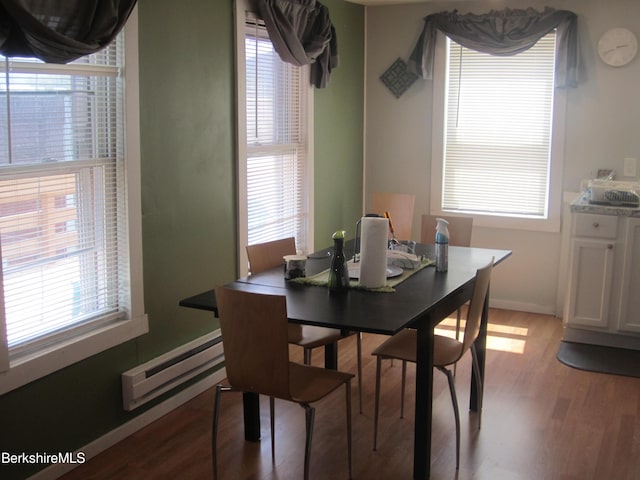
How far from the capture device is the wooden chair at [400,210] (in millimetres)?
5477

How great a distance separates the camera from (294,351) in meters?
4.90

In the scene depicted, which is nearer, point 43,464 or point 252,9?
point 43,464

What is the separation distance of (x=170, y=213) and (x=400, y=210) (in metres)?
2.13

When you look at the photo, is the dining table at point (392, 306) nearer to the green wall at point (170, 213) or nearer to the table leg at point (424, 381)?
the table leg at point (424, 381)

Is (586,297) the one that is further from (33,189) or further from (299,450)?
(33,189)

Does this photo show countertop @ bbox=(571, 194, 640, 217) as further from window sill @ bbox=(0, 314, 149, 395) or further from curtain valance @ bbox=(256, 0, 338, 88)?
window sill @ bbox=(0, 314, 149, 395)

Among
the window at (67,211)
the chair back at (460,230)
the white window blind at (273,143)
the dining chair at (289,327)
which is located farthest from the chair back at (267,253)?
the chair back at (460,230)

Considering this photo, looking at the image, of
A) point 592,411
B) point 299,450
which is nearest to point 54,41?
point 299,450

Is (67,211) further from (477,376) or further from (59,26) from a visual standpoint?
(477,376)

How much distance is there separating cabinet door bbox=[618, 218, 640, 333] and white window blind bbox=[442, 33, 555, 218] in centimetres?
99

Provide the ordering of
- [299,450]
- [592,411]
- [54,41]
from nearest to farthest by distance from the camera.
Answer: [54,41], [299,450], [592,411]

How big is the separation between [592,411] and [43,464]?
2.71 meters

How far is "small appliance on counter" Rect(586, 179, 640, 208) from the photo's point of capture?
477 cm

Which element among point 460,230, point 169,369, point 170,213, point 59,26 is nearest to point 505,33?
point 460,230
